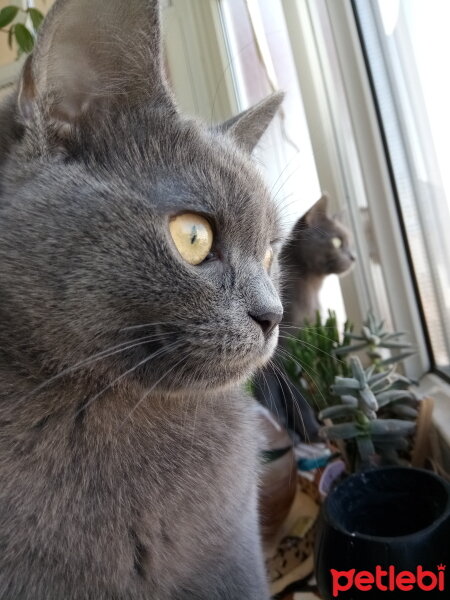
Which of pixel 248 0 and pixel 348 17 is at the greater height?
pixel 248 0

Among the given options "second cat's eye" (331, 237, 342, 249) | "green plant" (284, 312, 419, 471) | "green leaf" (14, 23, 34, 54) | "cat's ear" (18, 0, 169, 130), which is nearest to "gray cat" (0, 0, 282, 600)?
"cat's ear" (18, 0, 169, 130)

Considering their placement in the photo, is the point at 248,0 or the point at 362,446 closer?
the point at 362,446

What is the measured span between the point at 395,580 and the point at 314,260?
106 cm

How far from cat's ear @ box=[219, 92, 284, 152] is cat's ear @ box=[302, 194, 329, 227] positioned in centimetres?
68

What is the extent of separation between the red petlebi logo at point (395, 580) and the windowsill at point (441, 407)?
0.26 meters

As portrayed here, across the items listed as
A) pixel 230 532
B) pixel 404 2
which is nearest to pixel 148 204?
pixel 230 532

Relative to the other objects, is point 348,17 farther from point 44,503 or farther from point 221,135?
point 44,503

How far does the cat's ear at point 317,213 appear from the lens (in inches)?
52.9

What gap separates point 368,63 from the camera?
111cm

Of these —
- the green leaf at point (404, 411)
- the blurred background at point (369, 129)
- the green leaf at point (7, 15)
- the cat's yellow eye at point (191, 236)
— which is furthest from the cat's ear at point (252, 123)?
the green leaf at point (7, 15)

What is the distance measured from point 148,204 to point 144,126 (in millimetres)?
103

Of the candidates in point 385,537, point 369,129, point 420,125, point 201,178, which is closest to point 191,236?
point 201,178

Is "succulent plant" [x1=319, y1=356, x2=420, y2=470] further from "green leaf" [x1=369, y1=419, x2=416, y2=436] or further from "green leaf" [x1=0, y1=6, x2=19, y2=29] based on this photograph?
"green leaf" [x1=0, y1=6, x2=19, y2=29]

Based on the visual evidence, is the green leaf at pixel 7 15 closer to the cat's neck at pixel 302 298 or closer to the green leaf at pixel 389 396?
the cat's neck at pixel 302 298
